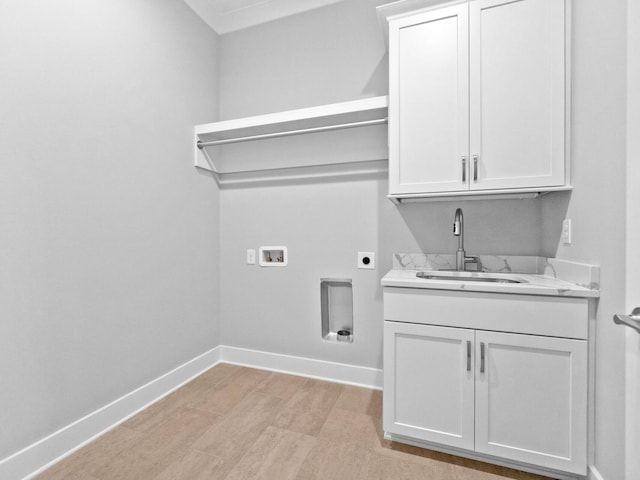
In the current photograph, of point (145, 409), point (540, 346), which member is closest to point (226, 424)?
point (145, 409)

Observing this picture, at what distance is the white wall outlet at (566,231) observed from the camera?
1.46 meters

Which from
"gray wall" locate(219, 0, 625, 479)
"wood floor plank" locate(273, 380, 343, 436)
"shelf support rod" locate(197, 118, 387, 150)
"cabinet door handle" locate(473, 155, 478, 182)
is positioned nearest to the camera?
"gray wall" locate(219, 0, 625, 479)

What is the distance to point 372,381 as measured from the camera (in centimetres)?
213

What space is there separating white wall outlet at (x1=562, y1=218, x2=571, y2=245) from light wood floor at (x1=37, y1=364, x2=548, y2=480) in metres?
1.08

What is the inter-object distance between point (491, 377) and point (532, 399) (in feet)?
0.56

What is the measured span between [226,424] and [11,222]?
1433 mm

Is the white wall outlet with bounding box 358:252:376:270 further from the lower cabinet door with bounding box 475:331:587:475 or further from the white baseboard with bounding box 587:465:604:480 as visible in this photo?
the white baseboard with bounding box 587:465:604:480

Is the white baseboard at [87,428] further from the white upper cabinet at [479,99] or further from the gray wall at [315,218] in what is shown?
the white upper cabinet at [479,99]

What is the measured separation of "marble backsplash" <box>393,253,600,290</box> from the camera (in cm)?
127

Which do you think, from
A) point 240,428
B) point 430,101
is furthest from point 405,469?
point 430,101

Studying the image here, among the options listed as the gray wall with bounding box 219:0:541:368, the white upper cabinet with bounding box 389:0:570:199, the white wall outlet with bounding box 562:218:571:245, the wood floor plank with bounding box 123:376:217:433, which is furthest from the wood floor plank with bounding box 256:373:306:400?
the white wall outlet with bounding box 562:218:571:245

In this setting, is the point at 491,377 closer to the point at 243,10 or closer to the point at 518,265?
the point at 518,265

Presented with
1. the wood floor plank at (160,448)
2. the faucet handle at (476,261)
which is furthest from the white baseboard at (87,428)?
the faucet handle at (476,261)

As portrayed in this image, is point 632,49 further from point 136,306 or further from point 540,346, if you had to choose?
point 136,306
